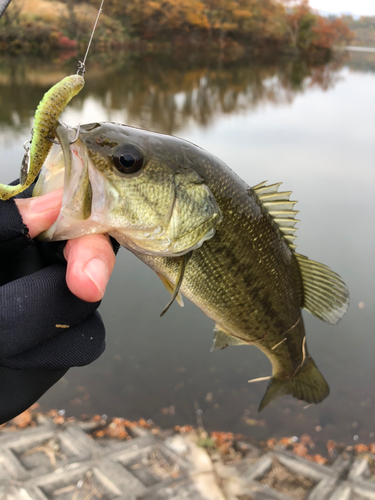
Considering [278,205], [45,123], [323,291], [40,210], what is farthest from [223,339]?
[45,123]

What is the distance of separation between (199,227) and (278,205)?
569 millimetres

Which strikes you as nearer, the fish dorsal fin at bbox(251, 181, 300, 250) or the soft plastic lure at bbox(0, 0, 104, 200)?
the soft plastic lure at bbox(0, 0, 104, 200)

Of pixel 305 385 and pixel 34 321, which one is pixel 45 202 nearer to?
pixel 34 321

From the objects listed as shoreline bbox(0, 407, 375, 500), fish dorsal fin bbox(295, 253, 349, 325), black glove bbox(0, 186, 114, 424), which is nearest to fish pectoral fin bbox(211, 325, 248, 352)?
fish dorsal fin bbox(295, 253, 349, 325)

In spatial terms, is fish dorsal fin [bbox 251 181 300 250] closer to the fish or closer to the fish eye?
the fish

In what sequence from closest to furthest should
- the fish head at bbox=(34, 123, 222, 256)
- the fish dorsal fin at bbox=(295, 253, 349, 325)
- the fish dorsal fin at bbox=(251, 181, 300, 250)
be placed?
1. the fish head at bbox=(34, 123, 222, 256)
2. the fish dorsal fin at bbox=(251, 181, 300, 250)
3. the fish dorsal fin at bbox=(295, 253, 349, 325)

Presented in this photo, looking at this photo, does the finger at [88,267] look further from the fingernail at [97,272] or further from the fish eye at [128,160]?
the fish eye at [128,160]

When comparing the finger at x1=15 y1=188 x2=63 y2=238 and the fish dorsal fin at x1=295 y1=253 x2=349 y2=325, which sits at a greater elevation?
the finger at x1=15 y1=188 x2=63 y2=238

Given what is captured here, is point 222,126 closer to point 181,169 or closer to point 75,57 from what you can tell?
point 181,169

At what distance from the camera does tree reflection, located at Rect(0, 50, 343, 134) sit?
12406 mm

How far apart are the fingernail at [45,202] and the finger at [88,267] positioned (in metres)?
0.14

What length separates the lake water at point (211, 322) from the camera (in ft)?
11.5

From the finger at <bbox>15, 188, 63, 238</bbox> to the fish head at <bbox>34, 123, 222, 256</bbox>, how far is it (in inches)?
1.5

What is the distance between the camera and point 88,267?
1.13m
